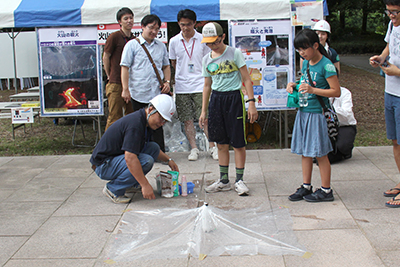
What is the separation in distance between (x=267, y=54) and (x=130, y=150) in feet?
10.2

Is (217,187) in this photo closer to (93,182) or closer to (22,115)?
(93,182)

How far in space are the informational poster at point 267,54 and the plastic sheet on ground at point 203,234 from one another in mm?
2647

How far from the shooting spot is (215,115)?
4.30m

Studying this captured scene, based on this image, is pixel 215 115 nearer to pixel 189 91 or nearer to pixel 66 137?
pixel 189 91

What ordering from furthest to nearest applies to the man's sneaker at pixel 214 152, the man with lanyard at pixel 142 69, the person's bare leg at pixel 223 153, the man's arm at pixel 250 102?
1. the man's sneaker at pixel 214 152
2. the man with lanyard at pixel 142 69
3. the person's bare leg at pixel 223 153
4. the man's arm at pixel 250 102

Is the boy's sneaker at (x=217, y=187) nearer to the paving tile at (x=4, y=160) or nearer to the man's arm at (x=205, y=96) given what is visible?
the man's arm at (x=205, y=96)

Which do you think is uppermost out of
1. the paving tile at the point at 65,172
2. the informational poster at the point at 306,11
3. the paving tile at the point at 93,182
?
the informational poster at the point at 306,11

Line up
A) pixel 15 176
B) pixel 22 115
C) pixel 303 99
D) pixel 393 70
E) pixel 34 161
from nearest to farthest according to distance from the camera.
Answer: pixel 393 70 < pixel 303 99 < pixel 15 176 < pixel 34 161 < pixel 22 115

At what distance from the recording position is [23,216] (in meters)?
3.98

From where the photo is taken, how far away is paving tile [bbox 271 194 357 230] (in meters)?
3.50

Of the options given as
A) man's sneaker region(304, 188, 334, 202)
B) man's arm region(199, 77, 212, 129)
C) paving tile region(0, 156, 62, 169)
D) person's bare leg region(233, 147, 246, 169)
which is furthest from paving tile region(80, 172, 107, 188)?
man's sneaker region(304, 188, 334, 202)

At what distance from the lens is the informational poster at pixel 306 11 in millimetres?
5957

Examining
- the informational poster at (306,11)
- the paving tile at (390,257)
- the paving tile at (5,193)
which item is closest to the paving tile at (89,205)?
the paving tile at (5,193)

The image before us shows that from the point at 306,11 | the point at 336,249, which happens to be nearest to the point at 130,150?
the point at 336,249
